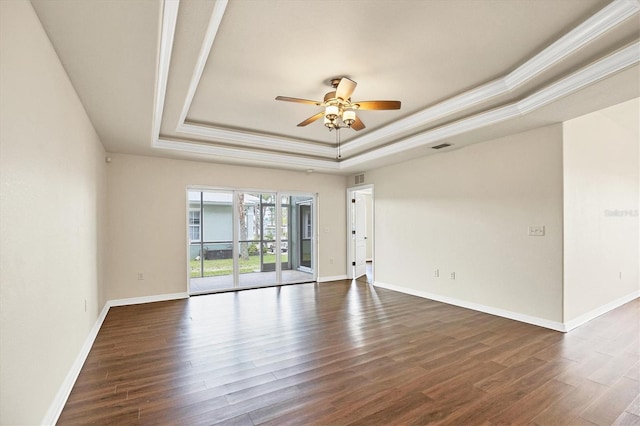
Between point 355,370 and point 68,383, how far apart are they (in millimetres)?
2327

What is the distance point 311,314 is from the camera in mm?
4621

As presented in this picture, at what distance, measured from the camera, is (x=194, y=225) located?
20.0 feet

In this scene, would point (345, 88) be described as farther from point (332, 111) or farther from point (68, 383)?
point (68, 383)

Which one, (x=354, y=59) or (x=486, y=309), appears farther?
(x=486, y=309)

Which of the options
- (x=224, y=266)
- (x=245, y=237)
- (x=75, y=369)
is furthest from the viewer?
(x=245, y=237)

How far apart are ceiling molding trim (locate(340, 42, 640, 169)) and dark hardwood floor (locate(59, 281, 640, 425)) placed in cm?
257

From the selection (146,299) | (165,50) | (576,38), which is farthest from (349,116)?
(146,299)

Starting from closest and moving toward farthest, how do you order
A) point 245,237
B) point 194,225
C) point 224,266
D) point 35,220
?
point 35,220 < point 194,225 < point 224,266 < point 245,237

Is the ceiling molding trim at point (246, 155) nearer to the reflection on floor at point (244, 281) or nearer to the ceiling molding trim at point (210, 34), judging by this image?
the ceiling molding trim at point (210, 34)

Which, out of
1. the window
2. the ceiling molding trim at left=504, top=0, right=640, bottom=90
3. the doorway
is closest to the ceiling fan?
the ceiling molding trim at left=504, top=0, right=640, bottom=90

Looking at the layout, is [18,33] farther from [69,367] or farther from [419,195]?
[419,195]

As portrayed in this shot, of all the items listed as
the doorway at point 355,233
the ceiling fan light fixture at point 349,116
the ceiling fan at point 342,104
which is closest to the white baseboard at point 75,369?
the ceiling fan at point 342,104

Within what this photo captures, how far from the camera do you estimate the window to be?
6051 millimetres

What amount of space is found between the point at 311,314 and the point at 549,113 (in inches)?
153
